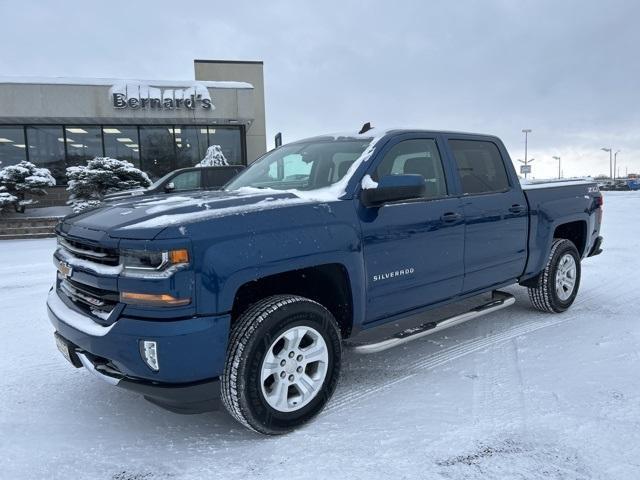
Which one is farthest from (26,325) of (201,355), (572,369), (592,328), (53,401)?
(592,328)

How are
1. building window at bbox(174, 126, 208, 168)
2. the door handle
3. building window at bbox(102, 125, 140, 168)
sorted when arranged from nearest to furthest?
the door handle
building window at bbox(102, 125, 140, 168)
building window at bbox(174, 126, 208, 168)

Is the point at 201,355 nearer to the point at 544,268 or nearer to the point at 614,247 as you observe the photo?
the point at 544,268

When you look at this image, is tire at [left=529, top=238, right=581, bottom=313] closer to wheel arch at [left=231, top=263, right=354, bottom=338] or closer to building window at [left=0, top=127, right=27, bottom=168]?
wheel arch at [left=231, top=263, right=354, bottom=338]

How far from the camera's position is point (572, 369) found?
12.3ft

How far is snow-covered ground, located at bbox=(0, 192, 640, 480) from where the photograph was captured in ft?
8.54

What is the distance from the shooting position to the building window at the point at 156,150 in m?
20.4

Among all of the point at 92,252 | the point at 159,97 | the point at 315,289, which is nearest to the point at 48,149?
the point at 159,97

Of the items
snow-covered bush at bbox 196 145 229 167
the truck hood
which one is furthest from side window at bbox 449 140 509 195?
snow-covered bush at bbox 196 145 229 167

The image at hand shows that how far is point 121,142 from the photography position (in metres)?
20.2

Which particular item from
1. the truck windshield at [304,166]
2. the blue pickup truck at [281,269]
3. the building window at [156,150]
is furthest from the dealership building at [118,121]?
the blue pickup truck at [281,269]

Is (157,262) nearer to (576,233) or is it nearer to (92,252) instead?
(92,252)

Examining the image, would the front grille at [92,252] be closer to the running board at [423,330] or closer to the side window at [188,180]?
the running board at [423,330]

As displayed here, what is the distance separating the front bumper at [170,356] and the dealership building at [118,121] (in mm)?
17391

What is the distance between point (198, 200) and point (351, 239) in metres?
0.99
